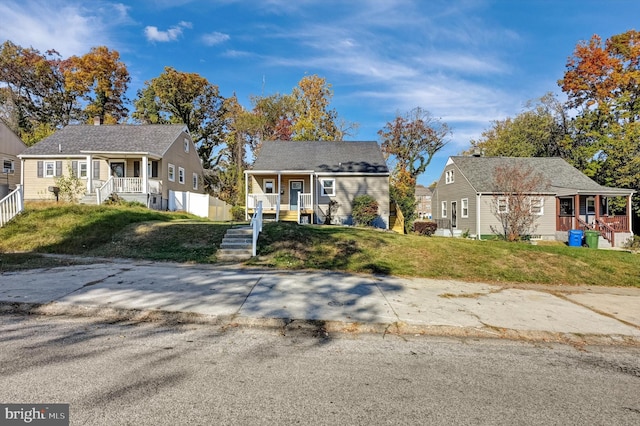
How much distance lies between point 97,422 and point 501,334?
183 inches

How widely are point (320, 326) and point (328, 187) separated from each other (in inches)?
706

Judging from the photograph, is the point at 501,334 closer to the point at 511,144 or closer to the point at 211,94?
the point at 511,144

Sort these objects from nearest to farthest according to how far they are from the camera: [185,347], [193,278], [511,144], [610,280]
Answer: [185,347], [193,278], [610,280], [511,144]

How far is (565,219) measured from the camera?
21266 mm

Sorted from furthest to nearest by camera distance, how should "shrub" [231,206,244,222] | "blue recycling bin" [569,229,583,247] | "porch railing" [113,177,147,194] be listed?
"shrub" [231,206,244,222]
"porch railing" [113,177,147,194]
"blue recycling bin" [569,229,583,247]

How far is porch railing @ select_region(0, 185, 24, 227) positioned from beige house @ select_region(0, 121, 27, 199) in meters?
19.0

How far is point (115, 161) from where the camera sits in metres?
23.4

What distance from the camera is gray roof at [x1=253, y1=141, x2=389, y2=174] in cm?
2220

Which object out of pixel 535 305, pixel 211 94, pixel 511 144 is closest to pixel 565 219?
pixel 511 144

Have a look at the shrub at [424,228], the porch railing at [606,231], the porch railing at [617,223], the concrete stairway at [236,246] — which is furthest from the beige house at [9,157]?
the porch railing at [617,223]

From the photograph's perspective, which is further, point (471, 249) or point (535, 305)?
point (471, 249)

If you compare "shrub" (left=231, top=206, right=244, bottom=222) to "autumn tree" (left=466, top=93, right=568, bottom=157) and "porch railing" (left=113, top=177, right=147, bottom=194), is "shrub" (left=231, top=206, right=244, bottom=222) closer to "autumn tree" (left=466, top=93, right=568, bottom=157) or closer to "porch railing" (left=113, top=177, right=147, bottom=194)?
"porch railing" (left=113, top=177, right=147, bottom=194)

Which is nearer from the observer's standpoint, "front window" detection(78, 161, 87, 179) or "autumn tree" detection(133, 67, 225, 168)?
"front window" detection(78, 161, 87, 179)

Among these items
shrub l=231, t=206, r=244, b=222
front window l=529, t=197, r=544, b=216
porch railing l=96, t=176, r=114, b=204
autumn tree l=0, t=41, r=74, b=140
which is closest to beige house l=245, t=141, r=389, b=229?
shrub l=231, t=206, r=244, b=222
